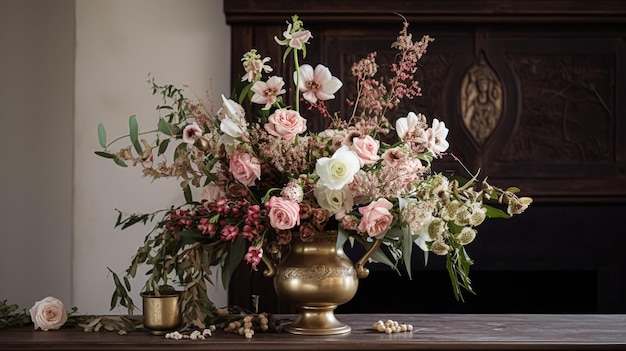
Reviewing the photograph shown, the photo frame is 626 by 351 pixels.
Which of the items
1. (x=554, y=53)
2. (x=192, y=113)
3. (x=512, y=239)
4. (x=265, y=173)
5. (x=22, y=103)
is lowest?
(x=512, y=239)

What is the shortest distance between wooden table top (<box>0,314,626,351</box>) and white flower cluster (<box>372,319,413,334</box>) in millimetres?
17

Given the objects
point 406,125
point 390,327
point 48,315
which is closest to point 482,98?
point 406,125

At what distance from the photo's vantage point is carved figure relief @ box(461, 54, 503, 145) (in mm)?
3555

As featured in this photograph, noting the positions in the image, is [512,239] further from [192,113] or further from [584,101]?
[192,113]

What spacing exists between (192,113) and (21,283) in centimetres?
212

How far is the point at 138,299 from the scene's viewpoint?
351cm

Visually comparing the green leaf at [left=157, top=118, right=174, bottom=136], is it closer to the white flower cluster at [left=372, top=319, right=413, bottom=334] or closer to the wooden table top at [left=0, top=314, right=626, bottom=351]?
the wooden table top at [left=0, top=314, right=626, bottom=351]

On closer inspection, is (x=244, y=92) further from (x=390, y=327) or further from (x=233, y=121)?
(x=390, y=327)

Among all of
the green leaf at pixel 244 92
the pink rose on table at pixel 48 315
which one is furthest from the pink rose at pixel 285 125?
the pink rose on table at pixel 48 315

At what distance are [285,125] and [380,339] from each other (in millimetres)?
555

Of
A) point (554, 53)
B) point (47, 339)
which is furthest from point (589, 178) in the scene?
point (47, 339)

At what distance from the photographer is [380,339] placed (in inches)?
69.2

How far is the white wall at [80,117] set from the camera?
3512 mm

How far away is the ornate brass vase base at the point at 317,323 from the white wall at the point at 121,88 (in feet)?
5.73
